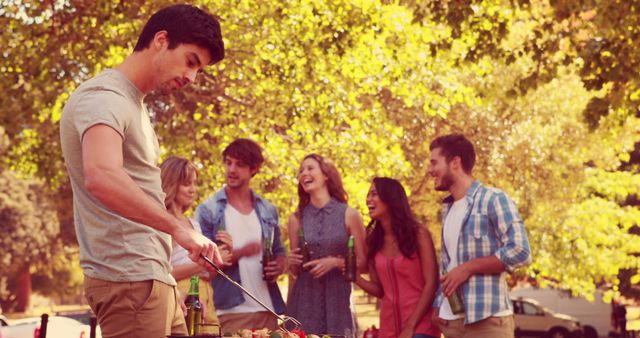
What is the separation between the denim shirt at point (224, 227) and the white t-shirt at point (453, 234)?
1.19 metres

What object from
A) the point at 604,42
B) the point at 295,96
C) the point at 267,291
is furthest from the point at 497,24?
the point at 267,291

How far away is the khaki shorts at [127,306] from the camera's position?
4.05 m

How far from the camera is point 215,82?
1902 cm

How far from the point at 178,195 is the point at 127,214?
10.3ft

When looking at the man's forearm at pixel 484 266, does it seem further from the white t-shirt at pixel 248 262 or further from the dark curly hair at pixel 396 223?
the white t-shirt at pixel 248 262

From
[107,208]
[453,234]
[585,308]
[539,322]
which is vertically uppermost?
[585,308]

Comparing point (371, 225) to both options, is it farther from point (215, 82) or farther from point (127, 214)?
point (215, 82)

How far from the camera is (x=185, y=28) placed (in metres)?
4.14

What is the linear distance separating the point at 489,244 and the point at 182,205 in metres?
1.99

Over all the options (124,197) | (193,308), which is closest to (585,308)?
(193,308)

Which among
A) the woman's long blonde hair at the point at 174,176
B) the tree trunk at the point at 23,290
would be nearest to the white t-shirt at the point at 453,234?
the woman's long blonde hair at the point at 174,176

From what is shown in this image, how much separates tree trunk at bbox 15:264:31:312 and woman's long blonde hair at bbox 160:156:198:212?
189 feet

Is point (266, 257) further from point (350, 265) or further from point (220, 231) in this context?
point (350, 265)

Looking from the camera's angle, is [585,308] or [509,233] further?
[585,308]
